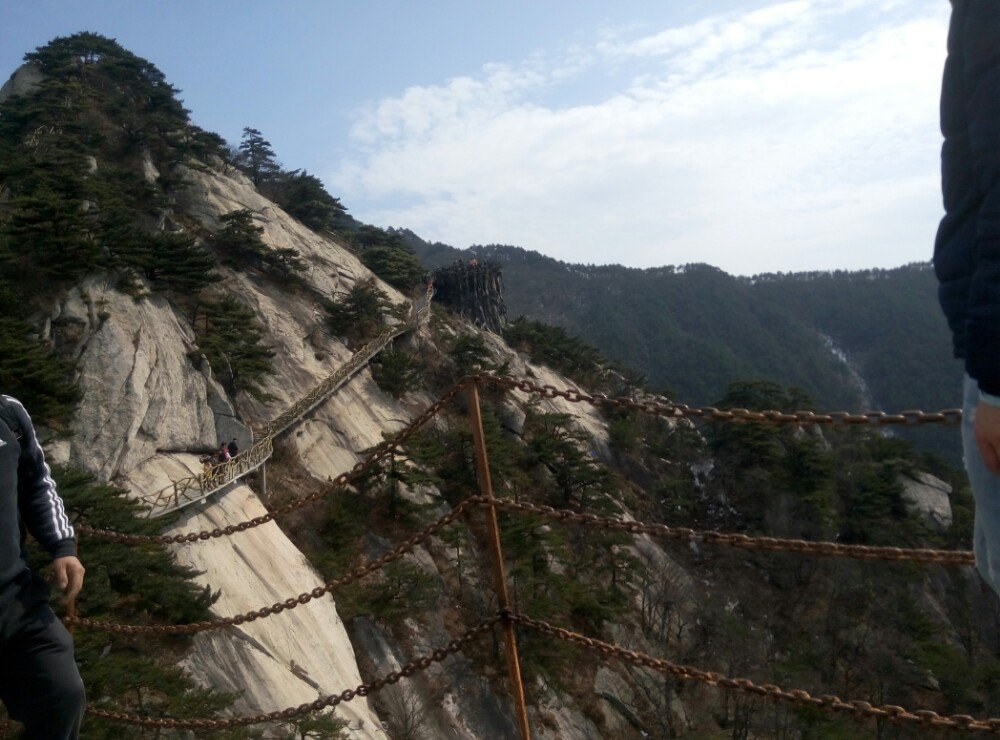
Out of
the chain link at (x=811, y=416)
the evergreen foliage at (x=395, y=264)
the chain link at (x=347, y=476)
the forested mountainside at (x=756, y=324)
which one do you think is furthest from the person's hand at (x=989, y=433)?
the forested mountainside at (x=756, y=324)

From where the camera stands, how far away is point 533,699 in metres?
16.6

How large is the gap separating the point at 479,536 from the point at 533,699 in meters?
6.93

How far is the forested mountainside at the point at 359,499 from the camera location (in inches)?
498

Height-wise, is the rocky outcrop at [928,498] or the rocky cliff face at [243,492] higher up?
the rocky cliff face at [243,492]

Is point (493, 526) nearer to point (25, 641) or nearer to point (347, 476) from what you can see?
point (347, 476)

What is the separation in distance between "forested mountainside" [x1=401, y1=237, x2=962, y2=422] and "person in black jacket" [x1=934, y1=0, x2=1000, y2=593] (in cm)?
6864

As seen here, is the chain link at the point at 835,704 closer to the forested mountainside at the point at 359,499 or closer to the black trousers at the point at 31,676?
the black trousers at the point at 31,676

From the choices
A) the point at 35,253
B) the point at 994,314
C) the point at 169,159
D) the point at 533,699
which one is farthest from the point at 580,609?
the point at 169,159

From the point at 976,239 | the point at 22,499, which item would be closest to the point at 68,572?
the point at 22,499

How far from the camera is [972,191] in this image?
1486 mm

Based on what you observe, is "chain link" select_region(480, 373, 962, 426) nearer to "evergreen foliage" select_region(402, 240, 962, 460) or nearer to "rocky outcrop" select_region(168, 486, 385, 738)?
"rocky outcrop" select_region(168, 486, 385, 738)

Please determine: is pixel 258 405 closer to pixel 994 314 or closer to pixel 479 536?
pixel 479 536

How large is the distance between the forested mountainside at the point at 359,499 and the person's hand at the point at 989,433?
3022 mm

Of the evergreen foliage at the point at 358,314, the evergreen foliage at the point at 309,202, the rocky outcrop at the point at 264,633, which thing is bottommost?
the rocky outcrop at the point at 264,633
